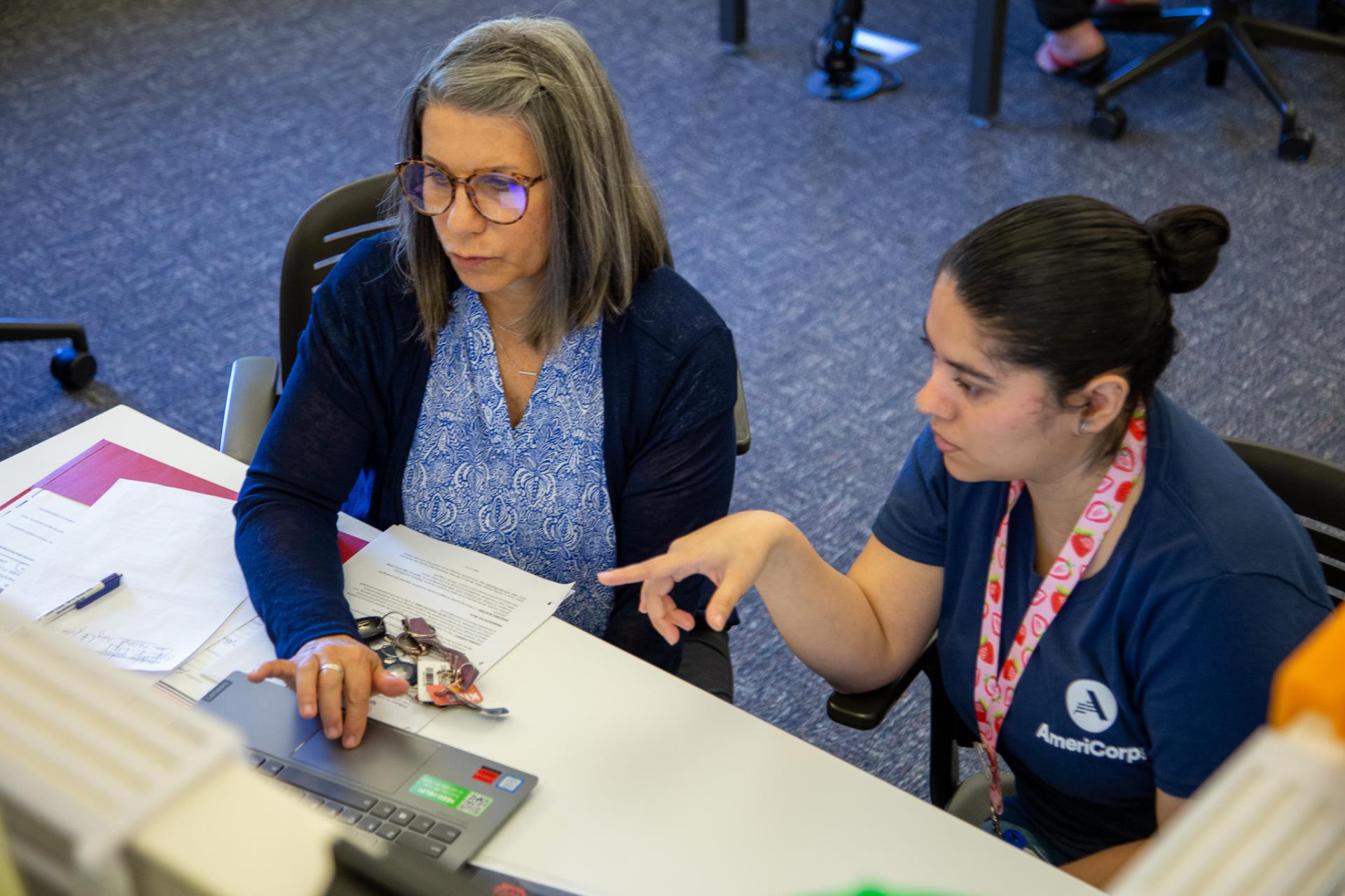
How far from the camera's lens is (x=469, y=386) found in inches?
61.3

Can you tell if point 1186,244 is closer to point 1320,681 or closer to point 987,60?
point 1320,681

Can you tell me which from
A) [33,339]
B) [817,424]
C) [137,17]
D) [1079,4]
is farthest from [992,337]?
[137,17]

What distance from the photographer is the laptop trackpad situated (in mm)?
1180

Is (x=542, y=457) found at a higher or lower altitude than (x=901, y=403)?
higher

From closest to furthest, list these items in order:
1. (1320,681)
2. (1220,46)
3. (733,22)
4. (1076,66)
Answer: (1320,681) < (1220,46) < (1076,66) < (733,22)

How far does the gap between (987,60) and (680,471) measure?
2.63 m

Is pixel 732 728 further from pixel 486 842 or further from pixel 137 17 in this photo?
pixel 137 17

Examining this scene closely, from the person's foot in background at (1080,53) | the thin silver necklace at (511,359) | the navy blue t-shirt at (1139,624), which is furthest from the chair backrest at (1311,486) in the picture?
the person's foot in background at (1080,53)

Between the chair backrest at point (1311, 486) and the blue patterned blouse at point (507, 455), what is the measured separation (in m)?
0.73

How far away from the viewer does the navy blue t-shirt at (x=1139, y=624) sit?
1146 millimetres

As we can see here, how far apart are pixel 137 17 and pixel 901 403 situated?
3.24 meters

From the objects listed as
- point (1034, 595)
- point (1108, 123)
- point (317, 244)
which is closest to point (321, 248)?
point (317, 244)

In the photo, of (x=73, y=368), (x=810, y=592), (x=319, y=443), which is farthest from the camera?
(x=73, y=368)

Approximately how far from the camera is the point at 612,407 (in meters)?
1.54
